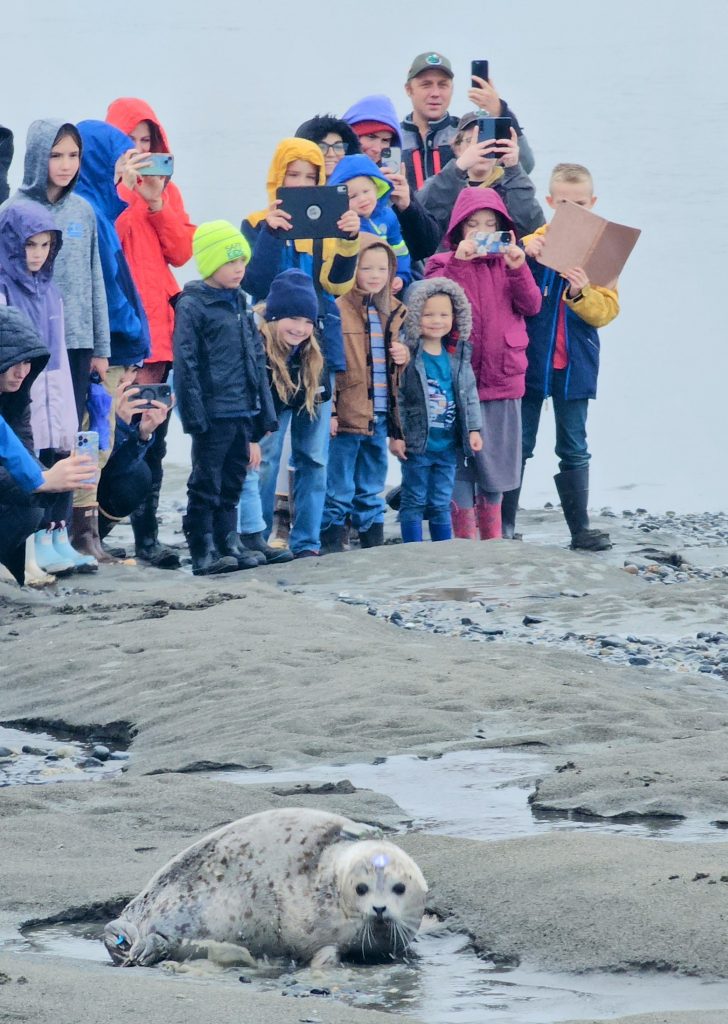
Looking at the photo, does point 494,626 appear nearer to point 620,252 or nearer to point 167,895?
point 620,252

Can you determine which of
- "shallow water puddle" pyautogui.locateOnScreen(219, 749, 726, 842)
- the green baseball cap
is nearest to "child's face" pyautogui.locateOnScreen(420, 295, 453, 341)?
the green baseball cap

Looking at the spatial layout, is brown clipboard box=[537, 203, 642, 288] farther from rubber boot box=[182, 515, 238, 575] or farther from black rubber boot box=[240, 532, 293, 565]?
rubber boot box=[182, 515, 238, 575]

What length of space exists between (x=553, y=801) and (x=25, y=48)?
50448 mm

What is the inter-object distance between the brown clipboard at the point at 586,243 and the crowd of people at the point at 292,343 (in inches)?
4.1

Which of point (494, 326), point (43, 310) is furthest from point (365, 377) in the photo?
point (43, 310)

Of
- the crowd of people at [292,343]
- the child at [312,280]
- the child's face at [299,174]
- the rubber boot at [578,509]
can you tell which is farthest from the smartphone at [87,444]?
the rubber boot at [578,509]

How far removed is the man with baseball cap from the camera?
10891mm

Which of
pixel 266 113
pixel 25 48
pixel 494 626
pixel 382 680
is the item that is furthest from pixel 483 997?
pixel 25 48

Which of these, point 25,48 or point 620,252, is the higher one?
point 25,48

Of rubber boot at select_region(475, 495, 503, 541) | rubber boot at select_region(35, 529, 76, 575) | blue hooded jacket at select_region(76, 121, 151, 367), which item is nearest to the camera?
rubber boot at select_region(35, 529, 76, 575)

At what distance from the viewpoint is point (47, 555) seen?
865cm

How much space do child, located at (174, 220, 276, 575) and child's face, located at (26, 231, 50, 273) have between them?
808 mm

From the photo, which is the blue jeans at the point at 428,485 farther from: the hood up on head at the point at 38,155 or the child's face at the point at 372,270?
the hood up on head at the point at 38,155

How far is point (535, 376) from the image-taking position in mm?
10508
